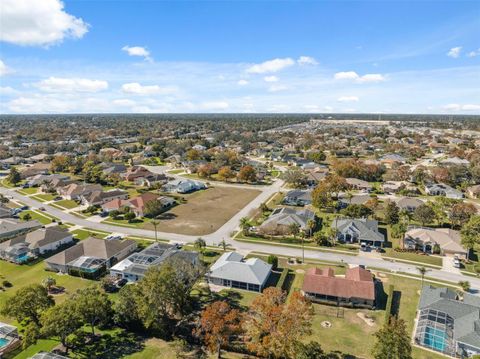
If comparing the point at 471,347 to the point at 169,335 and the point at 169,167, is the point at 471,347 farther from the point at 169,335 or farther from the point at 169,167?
the point at 169,167

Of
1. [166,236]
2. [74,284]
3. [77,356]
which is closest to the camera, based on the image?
[77,356]

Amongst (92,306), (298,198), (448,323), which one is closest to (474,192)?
(298,198)

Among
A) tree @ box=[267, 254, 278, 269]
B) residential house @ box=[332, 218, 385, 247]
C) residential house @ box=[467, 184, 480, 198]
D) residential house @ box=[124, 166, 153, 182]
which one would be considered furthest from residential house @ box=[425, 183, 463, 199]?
residential house @ box=[124, 166, 153, 182]

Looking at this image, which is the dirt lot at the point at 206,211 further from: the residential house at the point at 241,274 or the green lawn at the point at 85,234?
the residential house at the point at 241,274

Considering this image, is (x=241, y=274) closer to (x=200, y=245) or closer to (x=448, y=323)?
(x=200, y=245)

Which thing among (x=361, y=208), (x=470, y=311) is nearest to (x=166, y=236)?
(x=361, y=208)
